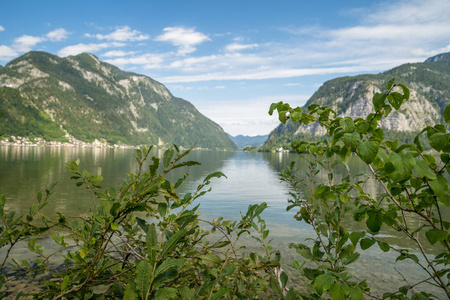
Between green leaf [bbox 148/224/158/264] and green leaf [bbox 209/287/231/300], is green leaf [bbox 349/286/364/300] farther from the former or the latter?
green leaf [bbox 148/224/158/264]

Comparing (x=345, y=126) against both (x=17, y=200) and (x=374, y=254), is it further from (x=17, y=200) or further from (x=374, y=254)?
(x=17, y=200)

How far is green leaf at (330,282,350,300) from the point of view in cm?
130

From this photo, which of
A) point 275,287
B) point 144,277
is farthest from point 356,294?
point 144,277

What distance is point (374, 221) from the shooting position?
5.14ft

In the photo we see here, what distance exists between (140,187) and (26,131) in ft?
741

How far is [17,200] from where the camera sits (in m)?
17.8

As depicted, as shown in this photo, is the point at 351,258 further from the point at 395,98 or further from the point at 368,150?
the point at 395,98

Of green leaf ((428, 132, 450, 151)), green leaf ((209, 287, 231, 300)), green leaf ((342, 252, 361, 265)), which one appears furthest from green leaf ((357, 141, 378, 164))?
green leaf ((342, 252, 361, 265))

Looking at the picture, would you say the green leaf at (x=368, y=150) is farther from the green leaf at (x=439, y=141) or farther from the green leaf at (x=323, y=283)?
the green leaf at (x=323, y=283)

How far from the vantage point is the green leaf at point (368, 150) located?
1.19 metres

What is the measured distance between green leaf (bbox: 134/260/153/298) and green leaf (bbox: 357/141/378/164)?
1067 mm

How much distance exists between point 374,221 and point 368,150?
1.97ft

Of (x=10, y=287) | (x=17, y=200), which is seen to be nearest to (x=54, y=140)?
(x=17, y=200)

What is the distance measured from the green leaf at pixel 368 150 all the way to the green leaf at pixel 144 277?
107 centimetres
